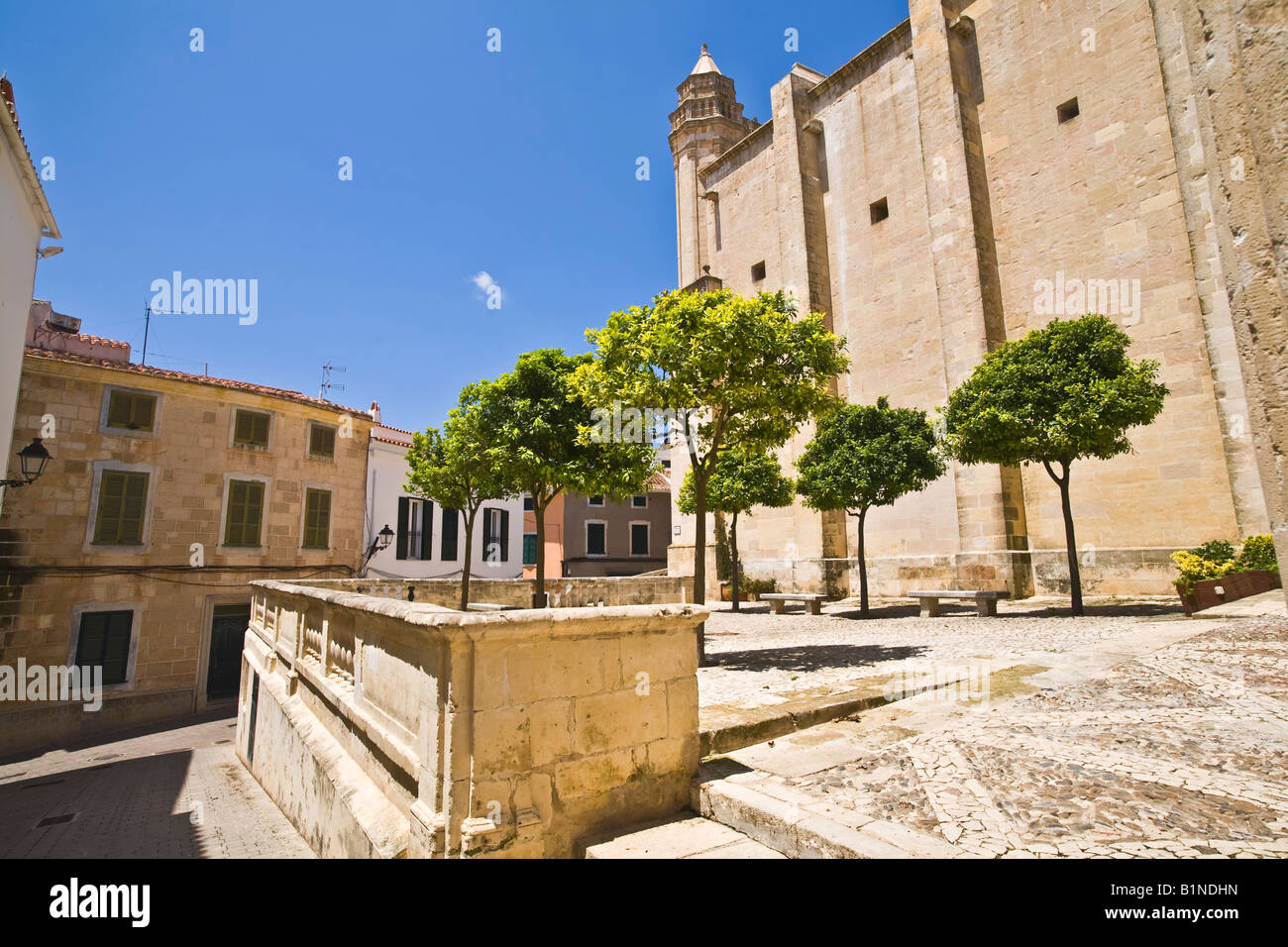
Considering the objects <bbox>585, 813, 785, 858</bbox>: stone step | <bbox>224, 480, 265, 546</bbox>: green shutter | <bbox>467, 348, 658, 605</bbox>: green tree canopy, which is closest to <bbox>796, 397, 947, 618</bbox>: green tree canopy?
<bbox>467, 348, 658, 605</bbox>: green tree canopy

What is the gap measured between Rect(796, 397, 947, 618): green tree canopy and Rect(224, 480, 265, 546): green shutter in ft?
51.7

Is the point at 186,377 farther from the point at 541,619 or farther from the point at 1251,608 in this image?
the point at 1251,608

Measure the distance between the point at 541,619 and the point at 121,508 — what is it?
62.1 feet

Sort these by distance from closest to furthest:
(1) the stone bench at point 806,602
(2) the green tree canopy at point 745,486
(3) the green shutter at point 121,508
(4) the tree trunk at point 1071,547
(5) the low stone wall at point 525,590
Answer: (4) the tree trunk at point 1071,547 → (5) the low stone wall at point 525,590 → (3) the green shutter at point 121,508 → (1) the stone bench at point 806,602 → (2) the green tree canopy at point 745,486

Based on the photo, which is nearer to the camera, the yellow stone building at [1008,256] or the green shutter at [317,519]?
the yellow stone building at [1008,256]

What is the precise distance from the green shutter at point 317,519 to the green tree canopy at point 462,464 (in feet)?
17.3

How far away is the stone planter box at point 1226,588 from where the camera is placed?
9.93 meters

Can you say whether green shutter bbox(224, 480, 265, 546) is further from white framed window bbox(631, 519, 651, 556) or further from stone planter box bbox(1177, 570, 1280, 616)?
white framed window bbox(631, 519, 651, 556)

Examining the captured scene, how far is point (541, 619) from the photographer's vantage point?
2.97 m

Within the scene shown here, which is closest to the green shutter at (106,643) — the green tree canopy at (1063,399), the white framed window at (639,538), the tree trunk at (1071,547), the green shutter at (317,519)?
the green shutter at (317,519)

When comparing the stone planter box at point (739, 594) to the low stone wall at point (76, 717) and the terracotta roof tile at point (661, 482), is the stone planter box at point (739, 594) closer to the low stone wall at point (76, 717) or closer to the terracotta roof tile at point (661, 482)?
the terracotta roof tile at point (661, 482)

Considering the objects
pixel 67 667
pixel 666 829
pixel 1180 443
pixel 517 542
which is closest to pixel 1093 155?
pixel 1180 443

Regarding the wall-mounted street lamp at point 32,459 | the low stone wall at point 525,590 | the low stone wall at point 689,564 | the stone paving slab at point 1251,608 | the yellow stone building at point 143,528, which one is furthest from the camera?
the low stone wall at point 689,564

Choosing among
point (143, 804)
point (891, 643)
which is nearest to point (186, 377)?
point (143, 804)
